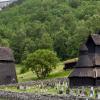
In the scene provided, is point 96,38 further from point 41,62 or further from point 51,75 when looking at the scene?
point 51,75

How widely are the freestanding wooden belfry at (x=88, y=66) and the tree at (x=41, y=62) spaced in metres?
17.3

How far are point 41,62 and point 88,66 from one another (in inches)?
771

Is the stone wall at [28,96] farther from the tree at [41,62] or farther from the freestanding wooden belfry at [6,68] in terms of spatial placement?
the tree at [41,62]

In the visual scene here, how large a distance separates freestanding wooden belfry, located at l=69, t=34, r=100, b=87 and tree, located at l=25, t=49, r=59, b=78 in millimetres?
17272

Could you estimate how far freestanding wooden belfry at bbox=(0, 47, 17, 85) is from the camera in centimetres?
8431

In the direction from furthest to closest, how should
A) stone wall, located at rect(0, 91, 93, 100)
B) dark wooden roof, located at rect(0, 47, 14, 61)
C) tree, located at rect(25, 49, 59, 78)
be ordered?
tree, located at rect(25, 49, 59, 78) < dark wooden roof, located at rect(0, 47, 14, 61) < stone wall, located at rect(0, 91, 93, 100)

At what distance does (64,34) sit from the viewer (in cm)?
13575

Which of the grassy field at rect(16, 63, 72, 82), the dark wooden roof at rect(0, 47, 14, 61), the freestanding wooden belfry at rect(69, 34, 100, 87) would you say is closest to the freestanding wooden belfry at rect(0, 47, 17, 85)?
the dark wooden roof at rect(0, 47, 14, 61)

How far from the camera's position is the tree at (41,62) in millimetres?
86562

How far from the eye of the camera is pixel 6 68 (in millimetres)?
85125

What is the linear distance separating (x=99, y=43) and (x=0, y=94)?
56.9 ft

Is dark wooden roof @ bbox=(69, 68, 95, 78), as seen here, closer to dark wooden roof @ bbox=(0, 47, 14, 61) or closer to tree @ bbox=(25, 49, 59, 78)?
tree @ bbox=(25, 49, 59, 78)

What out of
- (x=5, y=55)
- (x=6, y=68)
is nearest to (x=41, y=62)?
(x=6, y=68)

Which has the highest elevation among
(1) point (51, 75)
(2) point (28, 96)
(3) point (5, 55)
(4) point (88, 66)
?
(4) point (88, 66)
